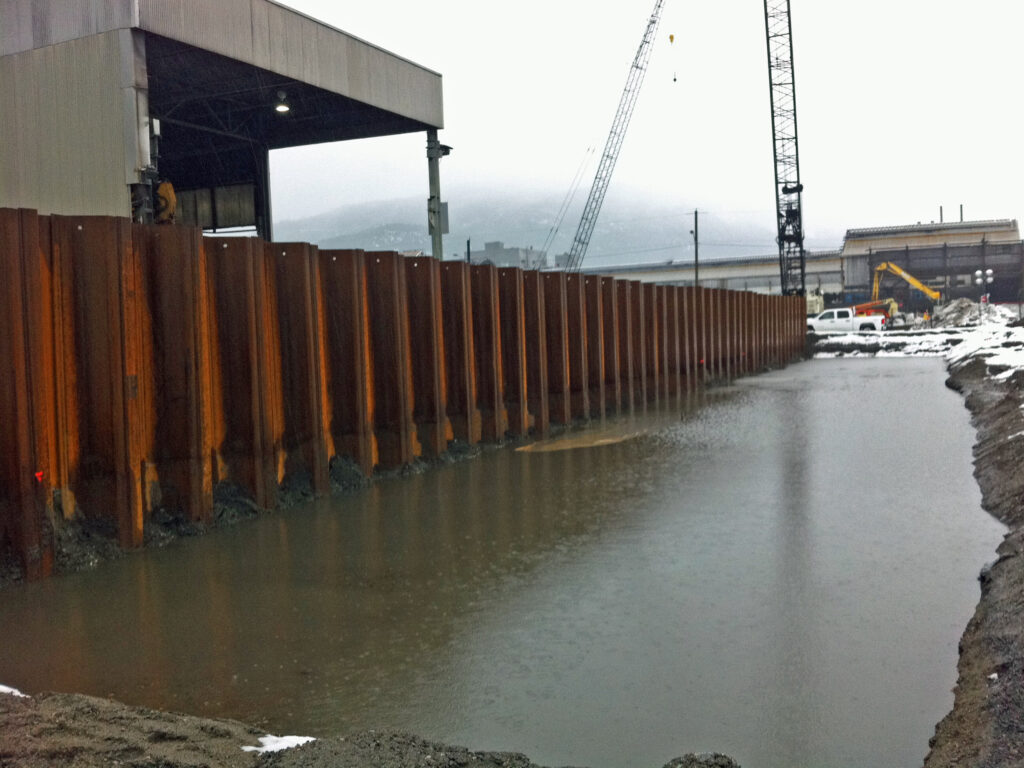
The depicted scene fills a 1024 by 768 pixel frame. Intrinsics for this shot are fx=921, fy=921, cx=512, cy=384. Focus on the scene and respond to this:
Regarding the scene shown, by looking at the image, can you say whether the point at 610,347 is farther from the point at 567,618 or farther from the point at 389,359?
the point at 567,618

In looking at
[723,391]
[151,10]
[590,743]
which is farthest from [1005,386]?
[151,10]

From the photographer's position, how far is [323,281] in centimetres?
915

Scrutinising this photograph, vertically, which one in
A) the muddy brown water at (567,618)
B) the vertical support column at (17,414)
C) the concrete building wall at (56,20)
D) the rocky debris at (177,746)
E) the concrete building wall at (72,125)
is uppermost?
the concrete building wall at (56,20)

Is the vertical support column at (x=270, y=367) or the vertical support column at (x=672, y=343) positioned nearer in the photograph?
the vertical support column at (x=270, y=367)

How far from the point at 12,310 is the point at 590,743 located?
4.48 meters

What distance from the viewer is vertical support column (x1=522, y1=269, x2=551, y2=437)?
1310cm

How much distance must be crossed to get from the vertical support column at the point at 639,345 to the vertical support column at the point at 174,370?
1147 cm

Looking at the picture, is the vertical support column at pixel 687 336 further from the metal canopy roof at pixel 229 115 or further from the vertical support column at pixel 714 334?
the metal canopy roof at pixel 229 115

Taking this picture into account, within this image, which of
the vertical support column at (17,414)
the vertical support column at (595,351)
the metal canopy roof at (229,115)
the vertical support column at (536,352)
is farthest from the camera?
the metal canopy roof at (229,115)

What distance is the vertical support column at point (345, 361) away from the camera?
9047 millimetres

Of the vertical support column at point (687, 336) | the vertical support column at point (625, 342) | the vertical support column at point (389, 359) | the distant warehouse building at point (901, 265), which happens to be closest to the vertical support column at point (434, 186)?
the vertical support column at point (687, 336)

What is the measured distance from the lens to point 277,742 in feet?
11.6

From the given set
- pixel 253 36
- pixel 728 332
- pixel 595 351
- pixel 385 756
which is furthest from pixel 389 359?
pixel 728 332

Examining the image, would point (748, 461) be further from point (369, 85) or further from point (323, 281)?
point (369, 85)
